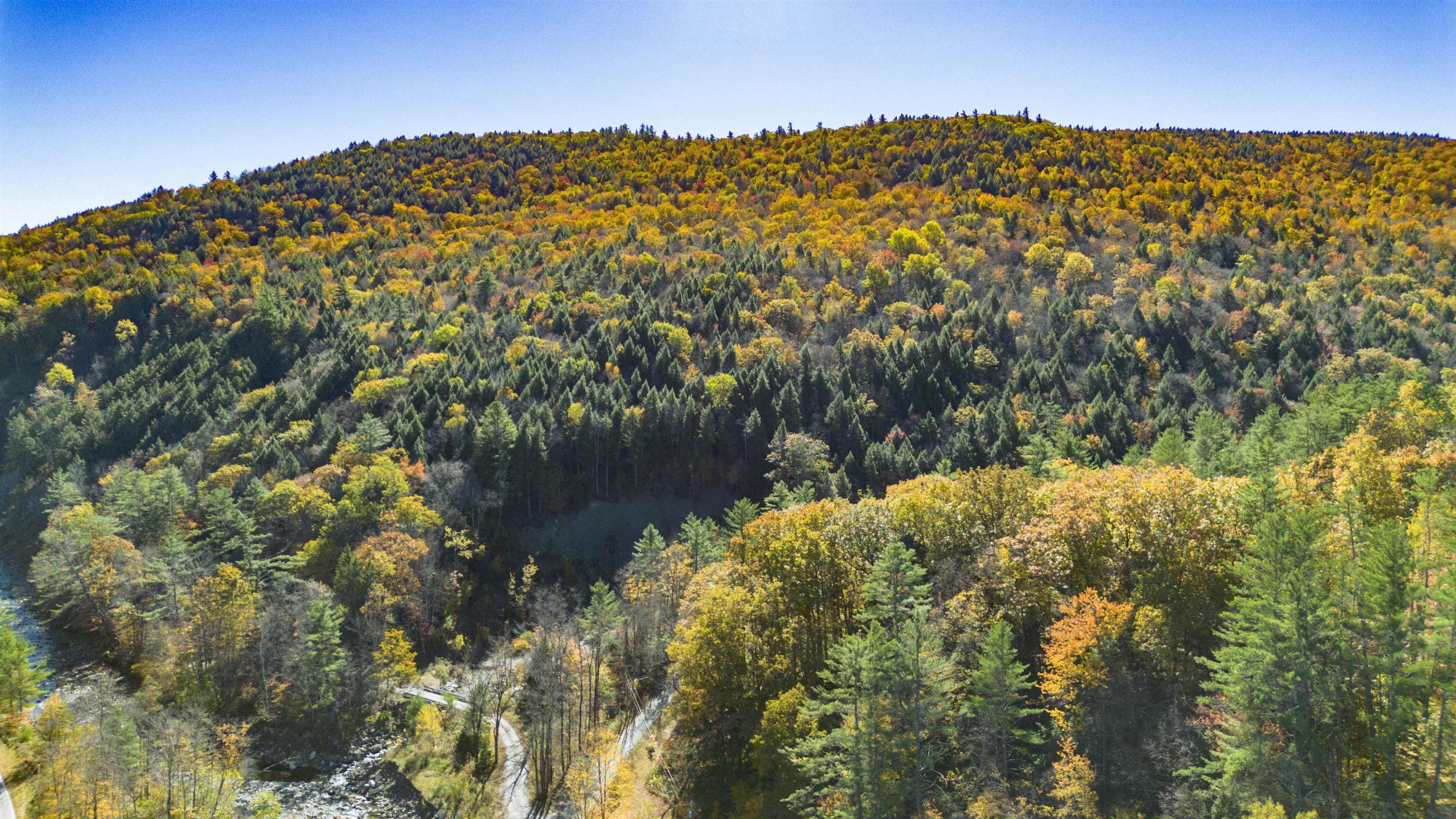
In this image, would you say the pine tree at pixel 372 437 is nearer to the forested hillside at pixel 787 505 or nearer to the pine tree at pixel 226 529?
the forested hillside at pixel 787 505

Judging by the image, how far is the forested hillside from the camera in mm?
37312

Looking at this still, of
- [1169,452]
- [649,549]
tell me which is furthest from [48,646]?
[1169,452]

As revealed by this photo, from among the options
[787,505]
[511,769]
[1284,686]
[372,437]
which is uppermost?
[372,437]

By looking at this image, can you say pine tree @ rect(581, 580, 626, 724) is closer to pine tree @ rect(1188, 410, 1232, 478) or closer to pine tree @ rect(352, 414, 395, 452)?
pine tree @ rect(352, 414, 395, 452)

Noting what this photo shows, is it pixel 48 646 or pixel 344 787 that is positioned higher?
pixel 48 646

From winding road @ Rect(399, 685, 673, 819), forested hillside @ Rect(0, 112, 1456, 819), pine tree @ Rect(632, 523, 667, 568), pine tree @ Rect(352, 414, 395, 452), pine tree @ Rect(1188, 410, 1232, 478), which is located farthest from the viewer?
pine tree @ Rect(352, 414, 395, 452)

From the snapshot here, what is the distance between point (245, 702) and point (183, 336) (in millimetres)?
89095

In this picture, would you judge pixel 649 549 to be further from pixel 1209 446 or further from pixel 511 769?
pixel 1209 446

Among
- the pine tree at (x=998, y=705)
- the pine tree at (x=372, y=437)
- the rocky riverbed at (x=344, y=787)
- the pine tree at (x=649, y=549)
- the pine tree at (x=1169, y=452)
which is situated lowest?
the rocky riverbed at (x=344, y=787)

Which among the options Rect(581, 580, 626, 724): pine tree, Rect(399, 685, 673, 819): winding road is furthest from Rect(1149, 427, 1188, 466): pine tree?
Rect(581, 580, 626, 724): pine tree

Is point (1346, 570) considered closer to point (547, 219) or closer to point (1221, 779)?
point (1221, 779)

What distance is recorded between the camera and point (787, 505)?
6831 centimetres

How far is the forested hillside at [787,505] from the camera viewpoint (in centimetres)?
3731

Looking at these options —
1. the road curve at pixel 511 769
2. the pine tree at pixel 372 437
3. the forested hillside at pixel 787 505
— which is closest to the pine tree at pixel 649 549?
the forested hillside at pixel 787 505
